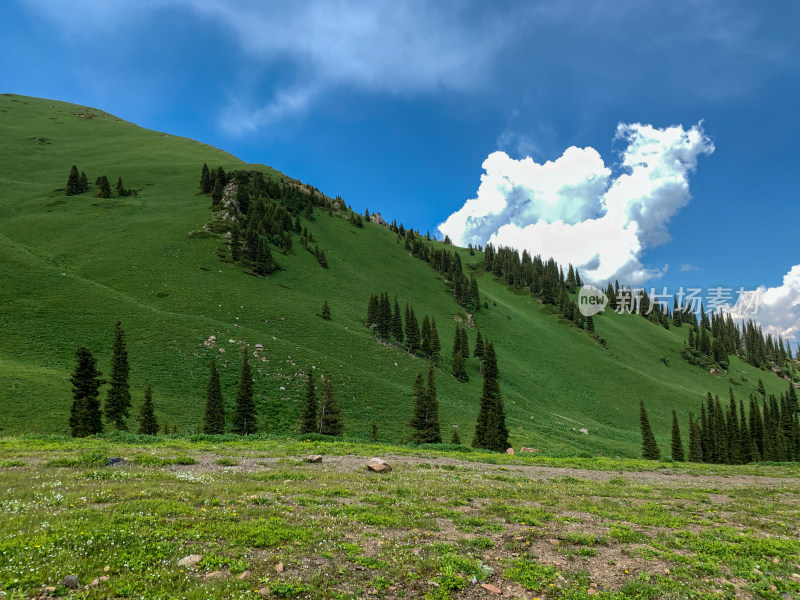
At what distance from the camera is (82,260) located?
73.4 meters

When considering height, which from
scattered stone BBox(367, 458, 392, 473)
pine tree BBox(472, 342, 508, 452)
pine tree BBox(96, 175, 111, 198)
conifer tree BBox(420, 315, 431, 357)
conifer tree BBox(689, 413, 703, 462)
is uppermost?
pine tree BBox(96, 175, 111, 198)

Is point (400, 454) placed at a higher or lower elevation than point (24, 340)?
lower

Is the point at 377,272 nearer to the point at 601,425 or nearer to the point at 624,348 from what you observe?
the point at 601,425

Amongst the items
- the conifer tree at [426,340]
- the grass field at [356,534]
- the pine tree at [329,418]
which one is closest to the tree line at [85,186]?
the conifer tree at [426,340]

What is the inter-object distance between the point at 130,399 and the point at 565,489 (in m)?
42.4

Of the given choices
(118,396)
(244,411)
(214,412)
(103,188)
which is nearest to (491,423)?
(244,411)

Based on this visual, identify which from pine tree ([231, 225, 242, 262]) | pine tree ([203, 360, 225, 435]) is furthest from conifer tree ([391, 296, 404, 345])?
pine tree ([203, 360, 225, 435])

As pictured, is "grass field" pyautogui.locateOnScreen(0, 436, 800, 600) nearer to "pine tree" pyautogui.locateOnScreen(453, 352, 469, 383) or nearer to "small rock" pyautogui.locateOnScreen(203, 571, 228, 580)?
"small rock" pyautogui.locateOnScreen(203, 571, 228, 580)

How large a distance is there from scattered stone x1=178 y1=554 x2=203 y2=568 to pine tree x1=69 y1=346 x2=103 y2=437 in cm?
3304

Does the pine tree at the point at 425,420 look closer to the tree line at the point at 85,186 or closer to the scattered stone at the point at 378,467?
the scattered stone at the point at 378,467

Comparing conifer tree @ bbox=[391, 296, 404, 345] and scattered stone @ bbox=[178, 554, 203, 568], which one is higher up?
conifer tree @ bbox=[391, 296, 404, 345]

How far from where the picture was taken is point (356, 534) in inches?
402

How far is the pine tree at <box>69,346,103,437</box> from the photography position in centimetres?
3173

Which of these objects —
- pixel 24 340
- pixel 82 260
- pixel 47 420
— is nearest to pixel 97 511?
pixel 47 420
